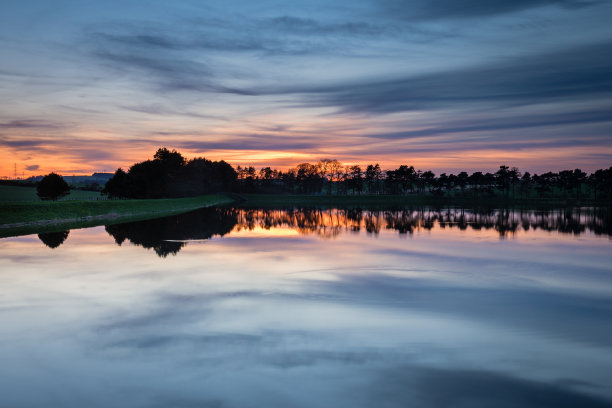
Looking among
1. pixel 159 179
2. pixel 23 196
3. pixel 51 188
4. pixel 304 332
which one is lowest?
pixel 304 332

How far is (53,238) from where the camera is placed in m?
31.4

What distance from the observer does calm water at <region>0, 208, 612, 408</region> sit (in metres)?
7.80

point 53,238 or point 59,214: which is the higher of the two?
point 59,214

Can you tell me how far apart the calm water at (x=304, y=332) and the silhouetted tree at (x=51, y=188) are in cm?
7663

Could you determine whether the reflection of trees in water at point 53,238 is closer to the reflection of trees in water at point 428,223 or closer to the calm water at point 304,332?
the calm water at point 304,332

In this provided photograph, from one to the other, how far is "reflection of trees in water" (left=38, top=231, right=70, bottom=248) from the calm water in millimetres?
5656

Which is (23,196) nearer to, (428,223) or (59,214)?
(59,214)

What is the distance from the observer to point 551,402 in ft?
24.4

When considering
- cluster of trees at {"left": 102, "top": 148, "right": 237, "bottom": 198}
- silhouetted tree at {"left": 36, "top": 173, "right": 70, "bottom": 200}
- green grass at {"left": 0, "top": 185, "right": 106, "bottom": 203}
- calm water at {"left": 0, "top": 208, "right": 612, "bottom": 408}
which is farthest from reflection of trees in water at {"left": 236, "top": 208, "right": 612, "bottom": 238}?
green grass at {"left": 0, "top": 185, "right": 106, "bottom": 203}

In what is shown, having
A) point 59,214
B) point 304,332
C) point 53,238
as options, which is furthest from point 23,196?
point 304,332

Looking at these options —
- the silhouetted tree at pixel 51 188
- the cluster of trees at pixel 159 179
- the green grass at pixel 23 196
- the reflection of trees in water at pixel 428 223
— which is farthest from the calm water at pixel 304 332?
the cluster of trees at pixel 159 179

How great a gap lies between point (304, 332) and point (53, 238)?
27.9m

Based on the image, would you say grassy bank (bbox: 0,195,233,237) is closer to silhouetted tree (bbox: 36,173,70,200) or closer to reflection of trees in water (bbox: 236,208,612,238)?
reflection of trees in water (bbox: 236,208,612,238)

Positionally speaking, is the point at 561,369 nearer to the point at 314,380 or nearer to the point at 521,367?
the point at 521,367
